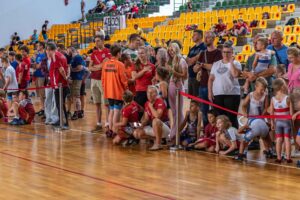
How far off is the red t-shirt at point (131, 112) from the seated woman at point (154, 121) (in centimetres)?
21

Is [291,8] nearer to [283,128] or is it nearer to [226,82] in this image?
[226,82]

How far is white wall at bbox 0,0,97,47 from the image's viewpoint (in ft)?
95.9

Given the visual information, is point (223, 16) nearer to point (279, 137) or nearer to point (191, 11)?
point (191, 11)

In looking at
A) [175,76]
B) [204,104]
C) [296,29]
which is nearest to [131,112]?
[175,76]

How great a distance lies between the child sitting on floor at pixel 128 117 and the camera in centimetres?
934

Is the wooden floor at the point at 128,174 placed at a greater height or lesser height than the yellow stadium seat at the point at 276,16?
lesser

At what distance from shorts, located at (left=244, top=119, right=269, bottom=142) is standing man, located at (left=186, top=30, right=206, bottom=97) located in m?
1.73

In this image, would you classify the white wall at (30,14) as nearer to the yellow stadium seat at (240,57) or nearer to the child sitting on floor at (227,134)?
the yellow stadium seat at (240,57)

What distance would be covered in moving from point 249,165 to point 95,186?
2201 mm

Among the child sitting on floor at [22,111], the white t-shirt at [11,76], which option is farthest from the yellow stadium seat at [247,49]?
the child sitting on floor at [22,111]

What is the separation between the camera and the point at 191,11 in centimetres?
2525

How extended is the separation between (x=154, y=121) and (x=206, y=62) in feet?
4.00

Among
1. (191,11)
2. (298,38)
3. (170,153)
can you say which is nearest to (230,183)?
(170,153)

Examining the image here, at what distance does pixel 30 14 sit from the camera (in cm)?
2994
